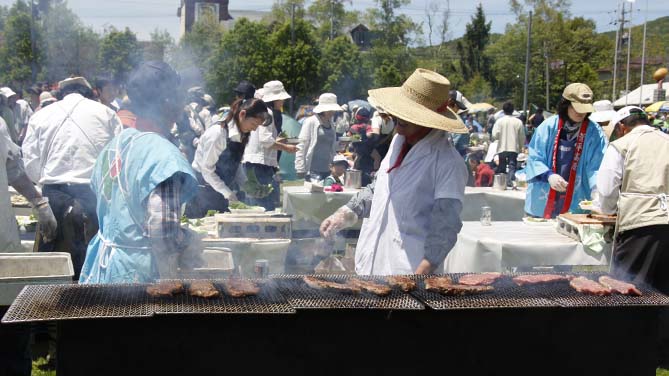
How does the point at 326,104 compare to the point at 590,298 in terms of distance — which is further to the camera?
the point at 326,104

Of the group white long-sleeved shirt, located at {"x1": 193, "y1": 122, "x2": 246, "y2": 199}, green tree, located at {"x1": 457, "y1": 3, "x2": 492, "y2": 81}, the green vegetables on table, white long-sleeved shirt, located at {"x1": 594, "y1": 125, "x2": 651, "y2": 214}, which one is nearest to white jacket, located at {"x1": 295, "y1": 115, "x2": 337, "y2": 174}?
the green vegetables on table

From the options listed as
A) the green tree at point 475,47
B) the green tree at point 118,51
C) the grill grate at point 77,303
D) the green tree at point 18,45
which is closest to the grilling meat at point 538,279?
the grill grate at point 77,303

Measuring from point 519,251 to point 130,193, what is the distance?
331cm

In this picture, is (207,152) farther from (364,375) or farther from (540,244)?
(364,375)

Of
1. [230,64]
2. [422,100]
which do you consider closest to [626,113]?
[422,100]

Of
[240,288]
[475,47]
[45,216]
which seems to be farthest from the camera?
[475,47]

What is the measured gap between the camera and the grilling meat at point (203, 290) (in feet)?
8.68

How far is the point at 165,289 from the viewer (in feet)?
8.80

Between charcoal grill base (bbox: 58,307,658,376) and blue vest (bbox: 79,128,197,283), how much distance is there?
0.53m

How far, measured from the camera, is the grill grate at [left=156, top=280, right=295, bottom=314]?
245 cm

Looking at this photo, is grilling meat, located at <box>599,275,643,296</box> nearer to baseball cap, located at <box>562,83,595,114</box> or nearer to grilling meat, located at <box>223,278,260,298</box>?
grilling meat, located at <box>223,278,260,298</box>

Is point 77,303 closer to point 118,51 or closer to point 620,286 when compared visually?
point 620,286

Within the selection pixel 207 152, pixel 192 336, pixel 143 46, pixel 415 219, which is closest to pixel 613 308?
pixel 415 219

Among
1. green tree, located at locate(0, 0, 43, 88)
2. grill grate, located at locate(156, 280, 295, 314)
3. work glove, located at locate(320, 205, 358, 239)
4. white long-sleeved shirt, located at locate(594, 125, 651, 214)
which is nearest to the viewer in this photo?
grill grate, located at locate(156, 280, 295, 314)
